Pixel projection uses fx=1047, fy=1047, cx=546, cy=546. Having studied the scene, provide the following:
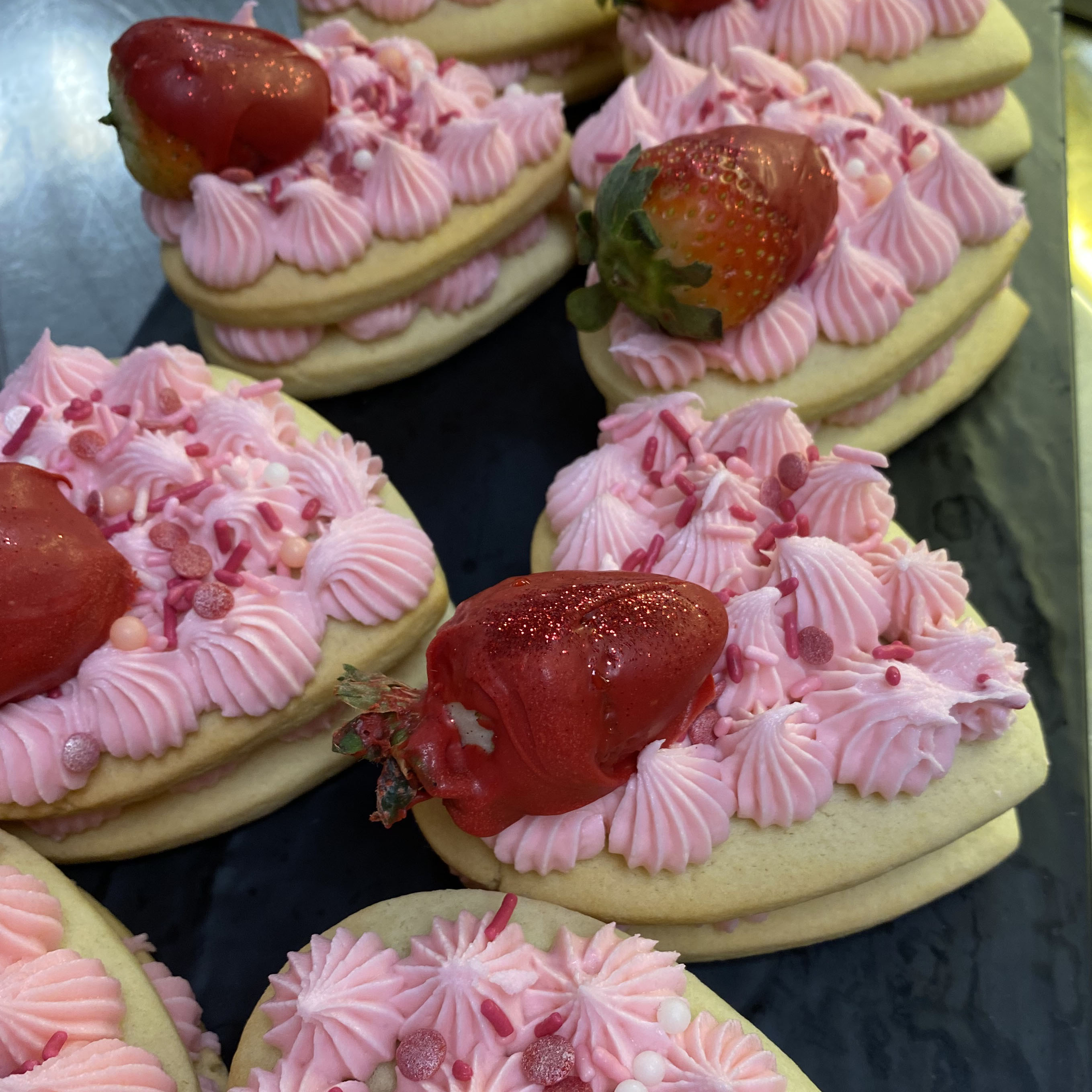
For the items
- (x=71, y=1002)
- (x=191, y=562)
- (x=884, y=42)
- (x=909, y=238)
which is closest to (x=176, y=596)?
(x=191, y=562)

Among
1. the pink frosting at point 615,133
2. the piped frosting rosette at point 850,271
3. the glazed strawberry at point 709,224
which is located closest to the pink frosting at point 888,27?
the piped frosting rosette at point 850,271

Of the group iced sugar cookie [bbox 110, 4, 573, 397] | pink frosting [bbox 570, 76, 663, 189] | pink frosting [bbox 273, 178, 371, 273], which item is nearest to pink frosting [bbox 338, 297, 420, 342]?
iced sugar cookie [bbox 110, 4, 573, 397]

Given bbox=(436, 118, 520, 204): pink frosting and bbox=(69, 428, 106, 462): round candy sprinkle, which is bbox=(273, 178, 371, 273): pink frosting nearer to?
bbox=(436, 118, 520, 204): pink frosting

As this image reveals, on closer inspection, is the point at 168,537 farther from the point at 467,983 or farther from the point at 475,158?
the point at 475,158

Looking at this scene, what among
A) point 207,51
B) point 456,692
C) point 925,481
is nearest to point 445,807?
point 456,692

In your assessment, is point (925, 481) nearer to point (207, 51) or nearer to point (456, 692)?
point (456, 692)

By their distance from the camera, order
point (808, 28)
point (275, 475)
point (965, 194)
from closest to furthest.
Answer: point (275, 475), point (965, 194), point (808, 28)
